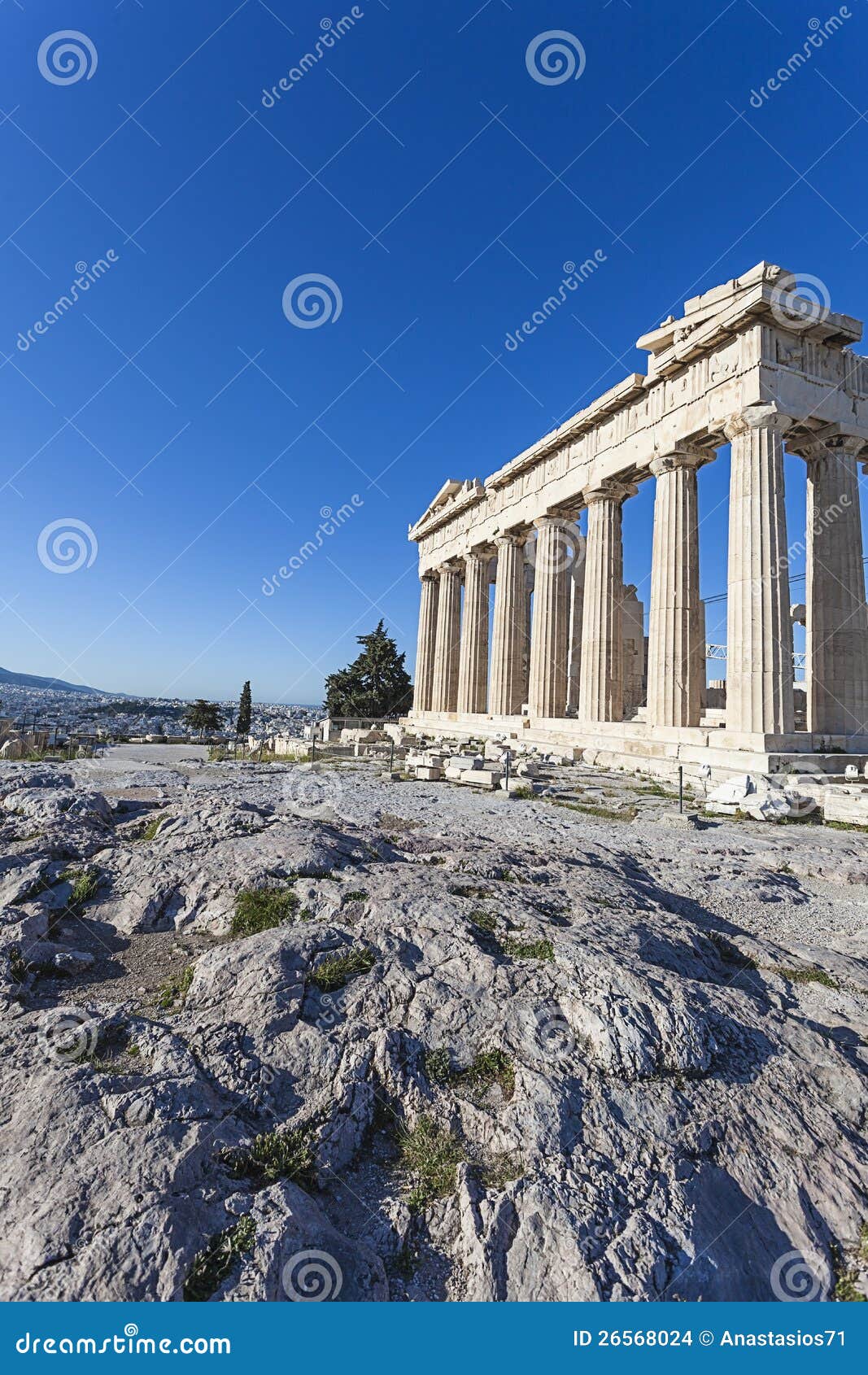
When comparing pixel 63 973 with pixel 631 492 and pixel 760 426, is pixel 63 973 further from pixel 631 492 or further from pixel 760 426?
pixel 631 492

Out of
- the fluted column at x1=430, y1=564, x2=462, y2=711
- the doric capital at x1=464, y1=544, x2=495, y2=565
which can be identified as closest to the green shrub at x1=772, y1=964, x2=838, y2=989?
the doric capital at x1=464, y1=544, x2=495, y2=565

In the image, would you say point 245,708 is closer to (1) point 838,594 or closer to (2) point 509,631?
(2) point 509,631

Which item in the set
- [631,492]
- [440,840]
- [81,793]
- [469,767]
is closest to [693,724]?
[469,767]


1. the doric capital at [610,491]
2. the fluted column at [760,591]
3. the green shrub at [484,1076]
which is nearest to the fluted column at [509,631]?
the doric capital at [610,491]

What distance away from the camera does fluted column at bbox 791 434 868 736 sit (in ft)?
64.8

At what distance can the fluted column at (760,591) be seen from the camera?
1728 centimetres

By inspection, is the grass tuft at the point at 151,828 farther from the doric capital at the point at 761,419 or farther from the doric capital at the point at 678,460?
the doric capital at the point at 678,460

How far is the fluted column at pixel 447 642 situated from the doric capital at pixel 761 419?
843 inches

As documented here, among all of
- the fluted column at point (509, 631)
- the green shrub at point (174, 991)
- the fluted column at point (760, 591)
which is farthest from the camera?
the fluted column at point (509, 631)

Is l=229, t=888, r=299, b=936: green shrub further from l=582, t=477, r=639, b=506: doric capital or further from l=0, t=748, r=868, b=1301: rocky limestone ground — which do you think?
l=582, t=477, r=639, b=506: doric capital

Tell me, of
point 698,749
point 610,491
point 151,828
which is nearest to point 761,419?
point 610,491

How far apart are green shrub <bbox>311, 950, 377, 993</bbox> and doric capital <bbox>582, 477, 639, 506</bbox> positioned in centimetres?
2365

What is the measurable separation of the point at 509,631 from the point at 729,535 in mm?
14035

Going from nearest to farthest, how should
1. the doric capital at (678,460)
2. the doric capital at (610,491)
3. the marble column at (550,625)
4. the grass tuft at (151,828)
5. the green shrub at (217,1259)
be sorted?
the green shrub at (217,1259)
the grass tuft at (151,828)
the doric capital at (678,460)
the doric capital at (610,491)
the marble column at (550,625)
